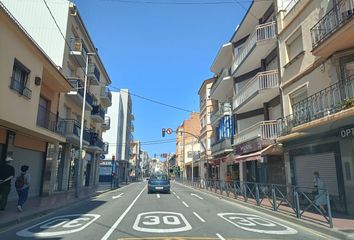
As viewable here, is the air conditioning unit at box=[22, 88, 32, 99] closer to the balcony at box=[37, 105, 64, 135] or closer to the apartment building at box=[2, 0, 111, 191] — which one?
the balcony at box=[37, 105, 64, 135]

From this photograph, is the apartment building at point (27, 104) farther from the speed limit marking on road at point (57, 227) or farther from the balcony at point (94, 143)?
the balcony at point (94, 143)

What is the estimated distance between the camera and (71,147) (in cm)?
2783

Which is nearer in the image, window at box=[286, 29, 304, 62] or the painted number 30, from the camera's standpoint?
the painted number 30

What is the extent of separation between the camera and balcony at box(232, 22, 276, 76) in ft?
65.9

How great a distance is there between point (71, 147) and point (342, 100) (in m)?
22.6

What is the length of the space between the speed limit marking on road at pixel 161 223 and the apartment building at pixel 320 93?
5939 millimetres

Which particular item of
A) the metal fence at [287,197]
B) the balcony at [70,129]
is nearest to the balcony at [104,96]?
the balcony at [70,129]

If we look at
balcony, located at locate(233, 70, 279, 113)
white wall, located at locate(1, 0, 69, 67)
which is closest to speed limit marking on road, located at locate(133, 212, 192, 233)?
balcony, located at locate(233, 70, 279, 113)

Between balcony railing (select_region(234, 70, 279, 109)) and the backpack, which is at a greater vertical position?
balcony railing (select_region(234, 70, 279, 109))

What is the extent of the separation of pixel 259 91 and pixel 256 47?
317 cm

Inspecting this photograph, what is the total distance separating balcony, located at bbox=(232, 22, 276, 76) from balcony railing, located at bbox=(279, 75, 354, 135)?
5.33 m

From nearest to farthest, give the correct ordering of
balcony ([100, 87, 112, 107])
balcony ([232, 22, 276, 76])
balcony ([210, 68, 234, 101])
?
1. balcony ([232, 22, 276, 76])
2. balcony ([210, 68, 234, 101])
3. balcony ([100, 87, 112, 107])

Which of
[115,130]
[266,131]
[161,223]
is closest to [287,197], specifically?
[161,223]

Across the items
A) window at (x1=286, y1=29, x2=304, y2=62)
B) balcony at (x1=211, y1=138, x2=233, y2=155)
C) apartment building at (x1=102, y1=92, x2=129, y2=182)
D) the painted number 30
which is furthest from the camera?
apartment building at (x1=102, y1=92, x2=129, y2=182)
